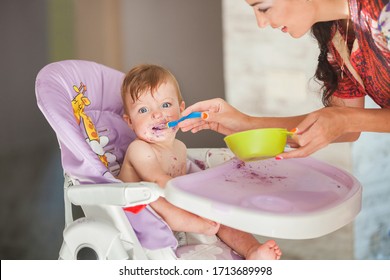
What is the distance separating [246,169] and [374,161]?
1.07ft

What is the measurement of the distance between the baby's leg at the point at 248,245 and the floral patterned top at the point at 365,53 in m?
0.40

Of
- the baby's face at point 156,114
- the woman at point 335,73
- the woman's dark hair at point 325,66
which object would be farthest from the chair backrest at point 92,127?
the woman's dark hair at point 325,66

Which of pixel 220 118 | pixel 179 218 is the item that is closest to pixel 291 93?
pixel 220 118

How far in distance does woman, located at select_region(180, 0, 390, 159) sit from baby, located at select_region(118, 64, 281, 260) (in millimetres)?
58

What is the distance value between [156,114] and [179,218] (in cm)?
26

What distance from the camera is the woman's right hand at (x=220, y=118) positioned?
1.42m

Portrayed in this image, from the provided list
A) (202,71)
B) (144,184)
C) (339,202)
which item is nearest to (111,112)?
(202,71)

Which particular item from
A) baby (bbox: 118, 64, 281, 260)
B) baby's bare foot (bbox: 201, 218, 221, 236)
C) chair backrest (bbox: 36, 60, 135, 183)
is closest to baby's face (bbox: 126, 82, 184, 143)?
baby (bbox: 118, 64, 281, 260)

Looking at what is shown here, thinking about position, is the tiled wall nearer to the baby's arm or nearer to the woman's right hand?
the woman's right hand

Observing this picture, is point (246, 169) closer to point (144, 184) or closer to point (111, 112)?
point (144, 184)

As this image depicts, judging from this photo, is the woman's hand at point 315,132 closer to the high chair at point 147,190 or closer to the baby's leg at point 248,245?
the high chair at point 147,190

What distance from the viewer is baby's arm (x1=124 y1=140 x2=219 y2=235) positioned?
131 cm

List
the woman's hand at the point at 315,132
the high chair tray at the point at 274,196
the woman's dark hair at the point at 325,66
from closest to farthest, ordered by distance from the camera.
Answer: the high chair tray at the point at 274,196 < the woman's hand at the point at 315,132 < the woman's dark hair at the point at 325,66

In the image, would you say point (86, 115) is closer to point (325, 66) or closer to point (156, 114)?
point (156, 114)
